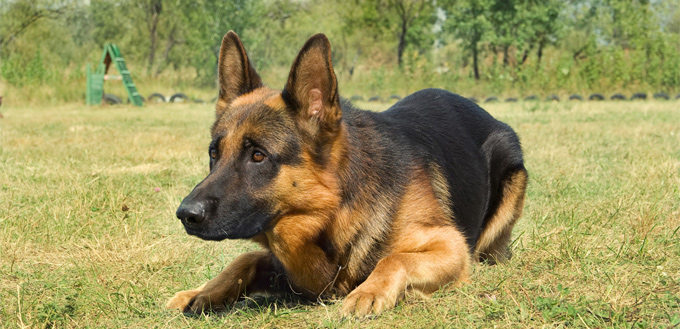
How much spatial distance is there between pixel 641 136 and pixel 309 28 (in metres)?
42.8

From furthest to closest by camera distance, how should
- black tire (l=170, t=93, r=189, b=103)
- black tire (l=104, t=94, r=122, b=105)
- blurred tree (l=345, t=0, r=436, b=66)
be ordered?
blurred tree (l=345, t=0, r=436, b=66), black tire (l=170, t=93, r=189, b=103), black tire (l=104, t=94, r=122, b=105)

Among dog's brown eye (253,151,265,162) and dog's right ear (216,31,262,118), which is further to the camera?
dog's right ear (216,31,262,118)

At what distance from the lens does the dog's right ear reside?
360 centimetres

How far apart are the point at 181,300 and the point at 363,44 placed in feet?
184

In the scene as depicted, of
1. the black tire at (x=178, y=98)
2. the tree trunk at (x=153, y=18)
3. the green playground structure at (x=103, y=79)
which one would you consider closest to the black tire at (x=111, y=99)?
the green playground structure at (x=103, y=79)

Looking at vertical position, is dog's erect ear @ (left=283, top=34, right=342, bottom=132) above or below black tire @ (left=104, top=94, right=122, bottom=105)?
above

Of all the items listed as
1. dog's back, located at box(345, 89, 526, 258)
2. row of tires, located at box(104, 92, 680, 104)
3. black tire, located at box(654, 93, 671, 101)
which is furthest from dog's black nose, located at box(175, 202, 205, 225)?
black tire, located at box(654, 93, 671, 101)

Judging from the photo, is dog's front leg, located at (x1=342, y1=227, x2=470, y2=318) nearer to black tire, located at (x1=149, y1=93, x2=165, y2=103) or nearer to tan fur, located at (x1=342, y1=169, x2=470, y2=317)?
tan fur, located at (x1=342, y1=169, x2=470, y2=317)

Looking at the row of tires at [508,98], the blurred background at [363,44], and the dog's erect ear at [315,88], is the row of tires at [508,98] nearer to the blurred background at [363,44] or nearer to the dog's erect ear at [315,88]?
the blurred background at [363,44]

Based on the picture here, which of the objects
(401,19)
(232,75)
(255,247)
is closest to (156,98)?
(255,247)

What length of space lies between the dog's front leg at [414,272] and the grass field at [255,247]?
8cm

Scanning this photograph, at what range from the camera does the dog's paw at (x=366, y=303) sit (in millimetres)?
2828

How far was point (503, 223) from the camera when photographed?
4.39 m

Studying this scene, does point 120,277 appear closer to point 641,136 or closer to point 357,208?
point 357,208
